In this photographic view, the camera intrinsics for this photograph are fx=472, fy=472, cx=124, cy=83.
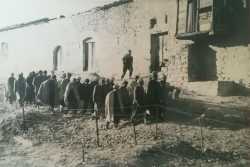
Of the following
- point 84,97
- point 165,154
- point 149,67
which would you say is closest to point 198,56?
point 149,67

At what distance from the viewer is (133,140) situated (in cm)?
1223

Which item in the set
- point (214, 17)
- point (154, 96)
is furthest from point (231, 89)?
point (154, 96)

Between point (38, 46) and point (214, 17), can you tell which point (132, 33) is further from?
point (38, 46)

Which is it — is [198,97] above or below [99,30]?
below

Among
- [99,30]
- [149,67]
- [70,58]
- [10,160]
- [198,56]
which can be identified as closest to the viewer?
[10,160]

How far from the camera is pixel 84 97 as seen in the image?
15742 millimetres

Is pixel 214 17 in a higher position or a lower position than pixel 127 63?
higher

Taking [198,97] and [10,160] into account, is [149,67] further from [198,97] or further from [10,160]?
[10,160]

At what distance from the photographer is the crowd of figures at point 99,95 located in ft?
44.7

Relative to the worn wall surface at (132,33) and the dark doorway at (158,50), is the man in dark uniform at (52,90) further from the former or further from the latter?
the dark doorway at (158,50)

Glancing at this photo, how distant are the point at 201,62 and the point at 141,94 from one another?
613 centimetres

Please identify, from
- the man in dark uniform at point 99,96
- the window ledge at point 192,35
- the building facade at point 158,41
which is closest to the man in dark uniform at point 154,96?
the man in dark uniform at point 99,96

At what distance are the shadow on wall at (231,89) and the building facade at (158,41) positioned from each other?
143mm

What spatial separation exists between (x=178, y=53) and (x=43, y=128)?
23.6 feet
